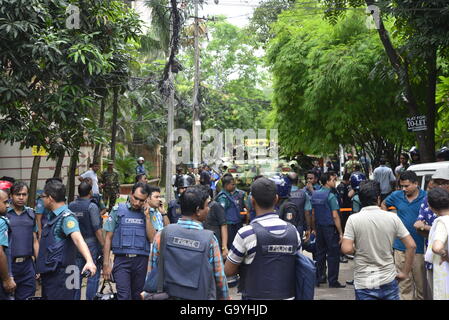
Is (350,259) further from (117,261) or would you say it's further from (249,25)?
(249,25)

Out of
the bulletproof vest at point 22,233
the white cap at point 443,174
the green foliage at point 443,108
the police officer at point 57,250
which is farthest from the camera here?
the green foliage at point 443,108

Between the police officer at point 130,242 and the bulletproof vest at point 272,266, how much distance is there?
2.40 meters

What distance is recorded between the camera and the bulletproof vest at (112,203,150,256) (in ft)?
21.5

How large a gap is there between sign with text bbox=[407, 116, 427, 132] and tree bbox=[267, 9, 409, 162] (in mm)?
3121

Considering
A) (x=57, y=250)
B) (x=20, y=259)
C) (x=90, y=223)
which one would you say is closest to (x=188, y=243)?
(x=57, y=250)

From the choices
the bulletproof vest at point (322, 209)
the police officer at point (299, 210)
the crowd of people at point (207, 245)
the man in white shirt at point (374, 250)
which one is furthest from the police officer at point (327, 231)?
the man in white shirt at point (374, 250)

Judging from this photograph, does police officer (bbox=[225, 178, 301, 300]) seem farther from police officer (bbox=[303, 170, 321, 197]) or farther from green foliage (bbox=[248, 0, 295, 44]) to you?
green foliage (bbox=[248, 0, 295, 44])

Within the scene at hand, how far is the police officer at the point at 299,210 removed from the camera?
8820 mm

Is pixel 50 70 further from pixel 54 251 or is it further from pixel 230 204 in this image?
pixel 54 251

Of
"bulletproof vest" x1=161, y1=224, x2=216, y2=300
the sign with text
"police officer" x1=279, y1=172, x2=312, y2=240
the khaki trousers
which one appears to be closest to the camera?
"bulletproof vest" x1=161, y1=224, x2=216, y2=300

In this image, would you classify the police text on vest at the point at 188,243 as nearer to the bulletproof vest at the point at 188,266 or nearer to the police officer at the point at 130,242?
the bulletproof vest at the point at 188,266

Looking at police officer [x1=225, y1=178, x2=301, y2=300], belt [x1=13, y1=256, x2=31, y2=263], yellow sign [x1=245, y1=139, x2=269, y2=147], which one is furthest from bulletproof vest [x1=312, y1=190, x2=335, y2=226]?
yellow sign [x1=245, y1=139, x2=269, y2=147]
